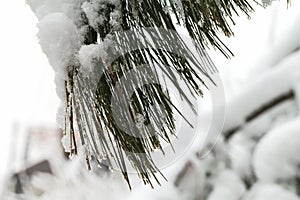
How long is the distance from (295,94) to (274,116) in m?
0.09

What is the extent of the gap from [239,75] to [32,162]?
2651 millimetres

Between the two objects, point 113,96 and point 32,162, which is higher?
point 32,162

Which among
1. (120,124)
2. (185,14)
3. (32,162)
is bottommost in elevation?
(120,124)

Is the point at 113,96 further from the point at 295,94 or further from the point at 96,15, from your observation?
the point at 295,94

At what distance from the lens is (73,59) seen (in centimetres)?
45

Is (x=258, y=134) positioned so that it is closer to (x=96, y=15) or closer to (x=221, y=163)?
(x=221, y=163)

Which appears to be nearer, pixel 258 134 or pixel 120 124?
pixel 120 124

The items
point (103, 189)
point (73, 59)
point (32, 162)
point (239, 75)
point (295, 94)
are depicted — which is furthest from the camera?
point (32, 162)

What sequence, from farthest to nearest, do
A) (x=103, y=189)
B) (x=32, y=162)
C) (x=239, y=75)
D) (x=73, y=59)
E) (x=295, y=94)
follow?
(x=32, y=162)
(x=103, y=189)
(x=239, y=75)
(x=295, y=94)
(x=73, y=59)

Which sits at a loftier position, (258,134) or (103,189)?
(103,189)

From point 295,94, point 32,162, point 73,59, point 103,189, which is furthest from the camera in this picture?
point 32,162

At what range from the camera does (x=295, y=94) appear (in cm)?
125

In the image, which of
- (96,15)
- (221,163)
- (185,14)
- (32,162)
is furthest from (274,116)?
(32,162)

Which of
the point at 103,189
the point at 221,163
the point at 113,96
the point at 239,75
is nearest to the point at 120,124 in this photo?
the point at 113,96
